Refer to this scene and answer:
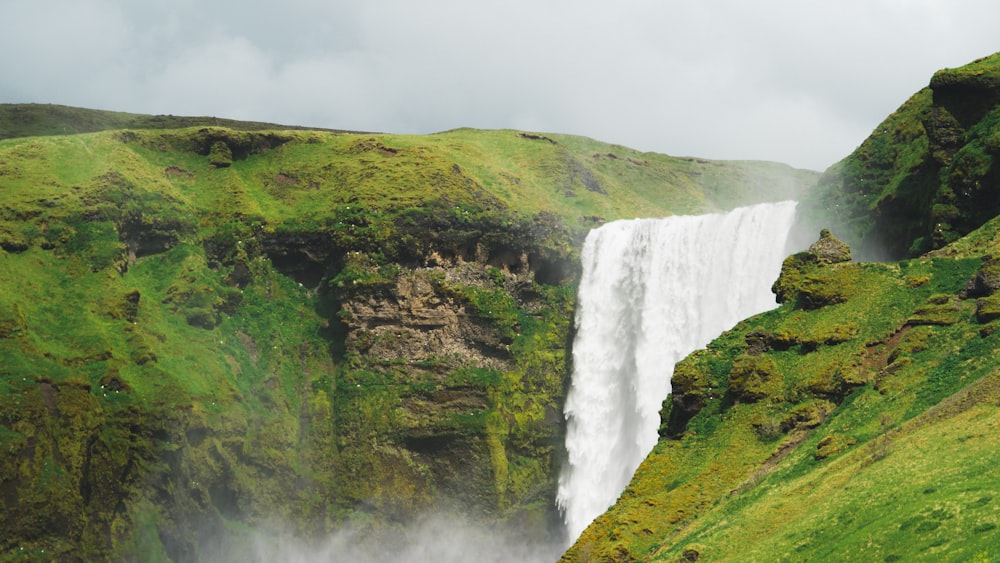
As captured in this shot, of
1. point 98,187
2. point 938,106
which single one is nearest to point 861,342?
point 938,106

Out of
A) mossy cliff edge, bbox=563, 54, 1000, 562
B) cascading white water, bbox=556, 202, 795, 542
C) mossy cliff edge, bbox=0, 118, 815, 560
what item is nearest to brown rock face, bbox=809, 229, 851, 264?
mossy cliff edge, bbox=563, 54, 1000, 562

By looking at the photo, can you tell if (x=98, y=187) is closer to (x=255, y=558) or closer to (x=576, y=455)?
(x=255, y=558)

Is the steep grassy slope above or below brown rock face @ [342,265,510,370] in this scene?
above

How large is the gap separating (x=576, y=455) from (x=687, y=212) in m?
46.8

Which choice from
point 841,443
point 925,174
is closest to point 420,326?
point 925,174

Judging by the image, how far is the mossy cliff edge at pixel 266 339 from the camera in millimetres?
67750

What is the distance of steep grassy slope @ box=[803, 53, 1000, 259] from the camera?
173 ft

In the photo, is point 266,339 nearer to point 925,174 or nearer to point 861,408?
point 925,174

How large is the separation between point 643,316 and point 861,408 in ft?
148

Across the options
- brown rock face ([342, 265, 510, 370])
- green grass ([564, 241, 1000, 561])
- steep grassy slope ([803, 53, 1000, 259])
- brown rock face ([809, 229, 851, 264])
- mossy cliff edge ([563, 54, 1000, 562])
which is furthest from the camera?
brown rock face ([342, 265, 510, 370])

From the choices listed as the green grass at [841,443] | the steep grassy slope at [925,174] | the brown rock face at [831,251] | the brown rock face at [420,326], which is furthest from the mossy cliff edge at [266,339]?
the brown rock face at [831,251]

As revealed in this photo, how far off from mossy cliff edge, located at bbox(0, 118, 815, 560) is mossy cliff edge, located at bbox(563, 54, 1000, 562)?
119ft

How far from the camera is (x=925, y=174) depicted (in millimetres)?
59562

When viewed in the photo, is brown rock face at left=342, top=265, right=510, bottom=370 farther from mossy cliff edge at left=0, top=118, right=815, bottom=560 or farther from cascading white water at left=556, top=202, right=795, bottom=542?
cascading white water at left=556, top=202, right=795, bottom=542
